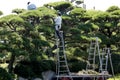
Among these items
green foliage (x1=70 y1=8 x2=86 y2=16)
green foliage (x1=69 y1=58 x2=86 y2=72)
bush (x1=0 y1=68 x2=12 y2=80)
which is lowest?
green foliage (x1=69 y1=58 x2=86 y2=72)

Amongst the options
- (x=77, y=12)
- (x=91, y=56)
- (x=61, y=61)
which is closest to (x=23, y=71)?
(x=61, y=61)

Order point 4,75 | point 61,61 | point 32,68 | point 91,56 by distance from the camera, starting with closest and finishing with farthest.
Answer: point 4,75
point 32,68
point 61,61
point 91,56

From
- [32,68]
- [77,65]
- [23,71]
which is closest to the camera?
[23,71]

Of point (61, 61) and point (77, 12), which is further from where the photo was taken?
point (77, 12)

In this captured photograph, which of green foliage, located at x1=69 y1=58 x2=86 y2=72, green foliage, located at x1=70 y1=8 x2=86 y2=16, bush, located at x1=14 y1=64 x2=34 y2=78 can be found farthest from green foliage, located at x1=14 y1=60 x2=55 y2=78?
green foliage, located at x1=70 y1=8 x2=86 y2=16

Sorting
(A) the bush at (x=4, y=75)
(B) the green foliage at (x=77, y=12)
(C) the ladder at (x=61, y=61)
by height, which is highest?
(B) the green foliage at (x=77, y=12)

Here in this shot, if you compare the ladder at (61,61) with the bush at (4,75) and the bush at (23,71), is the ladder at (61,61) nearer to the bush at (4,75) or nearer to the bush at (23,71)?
the bush at (23,71)

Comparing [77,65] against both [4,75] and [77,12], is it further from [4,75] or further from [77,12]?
[4,75]

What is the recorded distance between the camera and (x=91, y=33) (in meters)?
15.3

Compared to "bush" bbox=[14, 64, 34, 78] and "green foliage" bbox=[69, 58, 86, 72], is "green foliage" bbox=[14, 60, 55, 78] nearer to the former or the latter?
"bush" bbox=[14, 64, 34, 78]

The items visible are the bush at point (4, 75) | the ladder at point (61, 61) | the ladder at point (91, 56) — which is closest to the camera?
the bush at point (4, 75)

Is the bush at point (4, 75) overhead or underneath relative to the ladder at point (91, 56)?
overhead

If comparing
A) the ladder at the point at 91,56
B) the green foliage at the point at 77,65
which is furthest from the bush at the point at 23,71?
the ladder at the point at 91,56

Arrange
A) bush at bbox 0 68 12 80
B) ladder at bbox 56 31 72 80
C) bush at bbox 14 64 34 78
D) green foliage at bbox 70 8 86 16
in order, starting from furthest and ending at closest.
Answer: green foliage at bbox 70 8 86 16 < ladder at bbox 56 31 72 80 < bush at bbox 14 64 34 78 < bush at bbox 0 68 12 80
